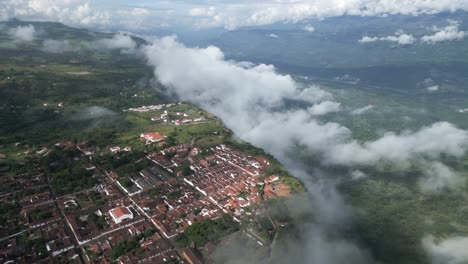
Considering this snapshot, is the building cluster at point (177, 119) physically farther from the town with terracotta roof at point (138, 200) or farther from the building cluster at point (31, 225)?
the building cluster at point (31, 225)

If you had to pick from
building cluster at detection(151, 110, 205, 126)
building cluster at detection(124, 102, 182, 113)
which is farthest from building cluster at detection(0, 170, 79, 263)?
building cluster at detection(124, 102, 182, 113)

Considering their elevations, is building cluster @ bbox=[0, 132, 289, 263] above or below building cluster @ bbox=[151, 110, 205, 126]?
above

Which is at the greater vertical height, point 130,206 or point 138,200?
point 130,206

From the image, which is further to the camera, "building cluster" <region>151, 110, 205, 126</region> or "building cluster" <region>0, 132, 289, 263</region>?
"building cluster" <region>151, 110, 205, 126</region>

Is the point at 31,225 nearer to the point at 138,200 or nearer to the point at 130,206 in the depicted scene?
the point at 130,206

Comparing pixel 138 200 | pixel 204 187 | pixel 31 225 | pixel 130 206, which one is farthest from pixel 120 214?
pixel 204 187

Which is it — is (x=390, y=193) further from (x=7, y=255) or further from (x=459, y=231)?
(x=7, y=255)

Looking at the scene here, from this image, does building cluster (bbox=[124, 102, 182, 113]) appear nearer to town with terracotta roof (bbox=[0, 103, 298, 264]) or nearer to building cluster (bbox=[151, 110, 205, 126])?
building cluster (bbox=[151, 110, 205, 126])

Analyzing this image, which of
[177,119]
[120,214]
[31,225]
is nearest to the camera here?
[31,225]

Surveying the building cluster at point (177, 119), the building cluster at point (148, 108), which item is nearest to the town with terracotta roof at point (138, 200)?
the building cluster at point (177, 119)

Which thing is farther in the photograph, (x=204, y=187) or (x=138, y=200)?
(x=204, y=187)

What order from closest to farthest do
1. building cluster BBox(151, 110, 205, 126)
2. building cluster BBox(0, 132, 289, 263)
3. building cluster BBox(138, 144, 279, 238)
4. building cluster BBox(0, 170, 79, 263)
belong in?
building cluster BBox(0, 170, 79, 263)
building cluster BBox(0, 132, 289, 263)
building cluster BBox(138, 144, 279, 238)
building cluster BBox(151, 110, 205, 126)

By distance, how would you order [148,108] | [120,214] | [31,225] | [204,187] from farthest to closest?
[148,108] → [204,187] → [120,214] → [31,225]
